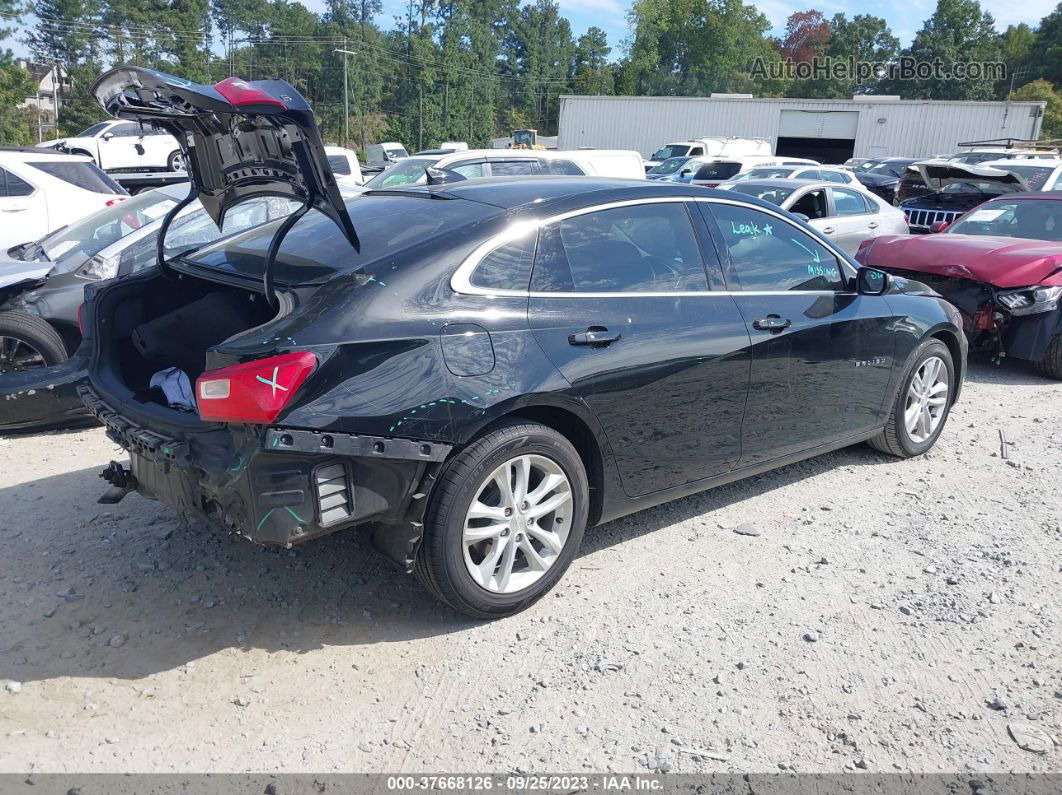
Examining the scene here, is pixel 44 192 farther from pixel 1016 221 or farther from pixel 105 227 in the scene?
pixel 1016 221

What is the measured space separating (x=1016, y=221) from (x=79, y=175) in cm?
1066

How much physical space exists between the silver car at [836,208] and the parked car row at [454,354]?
6.37 metres

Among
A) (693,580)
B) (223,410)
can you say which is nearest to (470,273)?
(223,410)

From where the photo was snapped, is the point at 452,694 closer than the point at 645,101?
Yes

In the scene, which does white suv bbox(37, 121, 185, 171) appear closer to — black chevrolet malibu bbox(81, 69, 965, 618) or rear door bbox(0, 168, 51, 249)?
rear door bbox(0, 168, 51, 249)

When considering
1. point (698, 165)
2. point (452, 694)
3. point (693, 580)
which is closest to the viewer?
point (452, 694)

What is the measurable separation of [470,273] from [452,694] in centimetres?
156

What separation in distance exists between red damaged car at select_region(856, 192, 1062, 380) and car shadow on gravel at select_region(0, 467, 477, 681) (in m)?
5.73

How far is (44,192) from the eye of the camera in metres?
10.3

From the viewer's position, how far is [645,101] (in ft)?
145

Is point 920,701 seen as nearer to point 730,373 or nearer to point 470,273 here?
point 730,373

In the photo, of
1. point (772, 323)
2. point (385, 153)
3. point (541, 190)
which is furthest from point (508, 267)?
point (385, 153)

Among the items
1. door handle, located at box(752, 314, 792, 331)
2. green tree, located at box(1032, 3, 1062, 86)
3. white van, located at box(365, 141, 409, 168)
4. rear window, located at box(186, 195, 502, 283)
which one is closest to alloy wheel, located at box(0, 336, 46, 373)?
rear window, located at box(186, 195, 502, 283)

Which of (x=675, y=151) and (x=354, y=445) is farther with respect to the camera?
(x=675, y=151)
